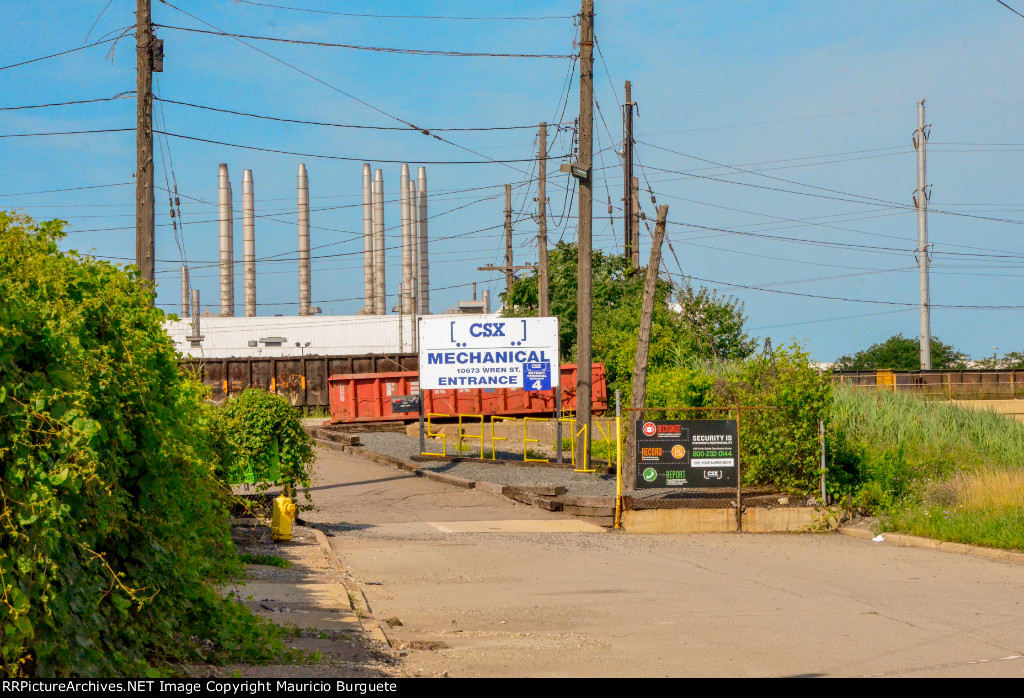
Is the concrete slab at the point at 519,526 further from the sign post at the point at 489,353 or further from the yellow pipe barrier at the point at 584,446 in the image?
the sign post at the point at 489,353

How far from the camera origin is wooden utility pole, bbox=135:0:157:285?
17703 mm

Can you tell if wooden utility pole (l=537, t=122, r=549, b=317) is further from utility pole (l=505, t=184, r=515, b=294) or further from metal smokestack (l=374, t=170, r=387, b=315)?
metal smokestack (l=374, t=170, r=387, b=315)

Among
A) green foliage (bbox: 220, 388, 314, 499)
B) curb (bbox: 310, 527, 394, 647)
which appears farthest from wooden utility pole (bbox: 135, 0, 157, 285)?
curb (bbox: 310, 527, 394, 647)

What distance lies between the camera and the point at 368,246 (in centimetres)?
7831

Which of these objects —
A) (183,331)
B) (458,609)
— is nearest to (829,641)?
(458,609)

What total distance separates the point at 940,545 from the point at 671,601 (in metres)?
6.38

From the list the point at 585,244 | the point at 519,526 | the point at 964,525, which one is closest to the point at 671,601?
the point at 519,526

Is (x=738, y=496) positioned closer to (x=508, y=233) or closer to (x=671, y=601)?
(x=671, y=601)

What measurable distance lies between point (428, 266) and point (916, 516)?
6893cm

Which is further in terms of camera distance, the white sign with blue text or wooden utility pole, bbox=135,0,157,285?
the white sign with blue text

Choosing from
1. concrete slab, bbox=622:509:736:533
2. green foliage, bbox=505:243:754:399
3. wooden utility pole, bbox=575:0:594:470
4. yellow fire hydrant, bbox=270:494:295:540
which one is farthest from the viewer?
green foliage, bbox=505:243:754:399

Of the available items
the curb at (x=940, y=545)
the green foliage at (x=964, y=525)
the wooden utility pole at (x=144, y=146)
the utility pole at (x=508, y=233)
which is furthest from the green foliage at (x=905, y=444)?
the utility pole at (x=508, y=233)

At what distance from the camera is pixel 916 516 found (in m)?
15.9

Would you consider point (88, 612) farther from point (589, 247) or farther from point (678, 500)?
point (589, 247)
